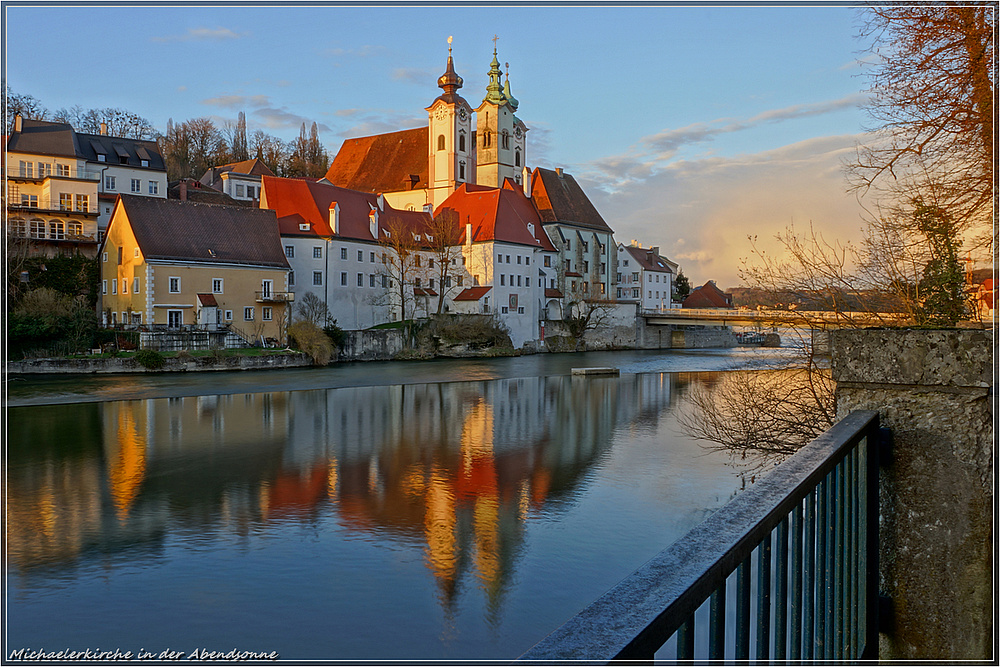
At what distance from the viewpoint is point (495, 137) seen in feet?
254

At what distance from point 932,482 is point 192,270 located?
4458 centimetres

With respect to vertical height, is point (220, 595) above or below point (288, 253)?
below

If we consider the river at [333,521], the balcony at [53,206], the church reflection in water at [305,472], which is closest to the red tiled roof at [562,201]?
the balcony at [53,206]

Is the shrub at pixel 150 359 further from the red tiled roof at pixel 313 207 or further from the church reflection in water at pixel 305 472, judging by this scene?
the red tiled roof at pixel 313 207

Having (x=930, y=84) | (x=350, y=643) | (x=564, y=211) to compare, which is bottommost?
(x=350, y=643)

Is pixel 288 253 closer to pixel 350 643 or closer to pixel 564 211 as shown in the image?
pixel 564 211

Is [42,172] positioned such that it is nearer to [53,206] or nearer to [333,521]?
[53,206]

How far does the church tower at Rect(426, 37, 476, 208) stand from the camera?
72.9 m

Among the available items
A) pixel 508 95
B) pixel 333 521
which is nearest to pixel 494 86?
pixel 508 95

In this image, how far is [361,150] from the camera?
8294 cm

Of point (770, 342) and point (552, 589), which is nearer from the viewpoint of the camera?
point (552, 589)

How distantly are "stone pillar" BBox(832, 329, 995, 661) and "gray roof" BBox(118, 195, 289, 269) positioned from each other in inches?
1723

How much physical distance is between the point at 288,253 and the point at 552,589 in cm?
4478

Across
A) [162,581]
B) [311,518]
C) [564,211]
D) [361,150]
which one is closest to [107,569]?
[162,581]
